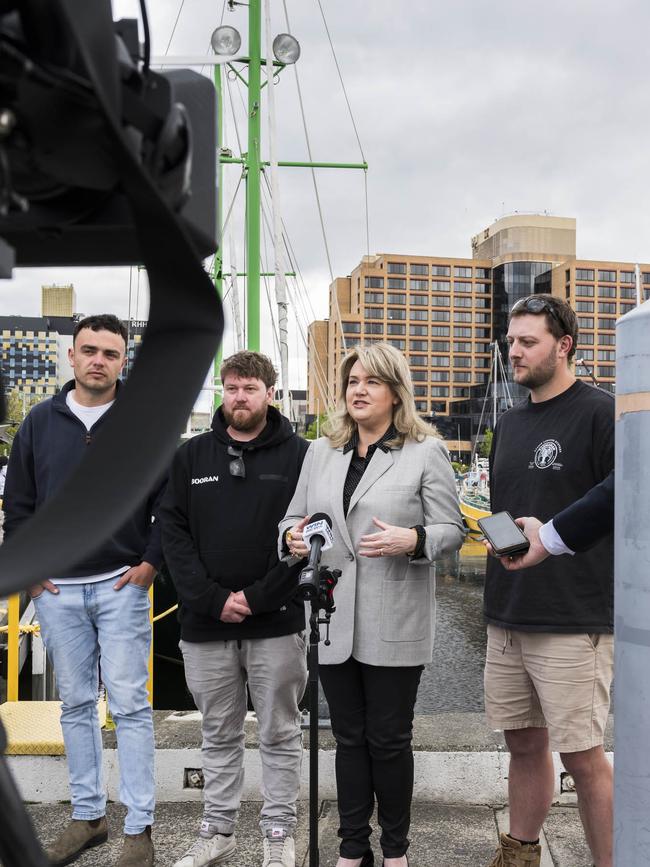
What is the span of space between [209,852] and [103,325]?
2295mm

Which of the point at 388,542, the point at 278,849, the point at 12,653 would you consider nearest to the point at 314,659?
the point at 388,542

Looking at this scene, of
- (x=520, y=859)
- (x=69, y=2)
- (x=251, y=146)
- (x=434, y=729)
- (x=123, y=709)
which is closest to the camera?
(x=69, y=2)

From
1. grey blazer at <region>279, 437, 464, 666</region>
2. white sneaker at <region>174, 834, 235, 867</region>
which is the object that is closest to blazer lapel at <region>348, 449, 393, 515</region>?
grey blazer at <region>279, 437, 464, 666</region>

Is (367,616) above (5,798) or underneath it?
underneath

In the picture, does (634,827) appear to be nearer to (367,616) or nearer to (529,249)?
(367,616)

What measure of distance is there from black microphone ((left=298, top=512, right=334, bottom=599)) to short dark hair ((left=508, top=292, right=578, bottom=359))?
1.16 metres

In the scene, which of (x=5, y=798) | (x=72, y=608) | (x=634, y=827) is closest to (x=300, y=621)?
(x=72, y=608)

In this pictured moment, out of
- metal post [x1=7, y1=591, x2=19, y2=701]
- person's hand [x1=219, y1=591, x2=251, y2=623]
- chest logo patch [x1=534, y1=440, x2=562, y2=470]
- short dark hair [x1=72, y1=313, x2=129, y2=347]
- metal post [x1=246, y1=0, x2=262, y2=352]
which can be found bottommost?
metal post [x1=7, y1=591, x2=19, y2=701]

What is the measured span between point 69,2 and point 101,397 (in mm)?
3099

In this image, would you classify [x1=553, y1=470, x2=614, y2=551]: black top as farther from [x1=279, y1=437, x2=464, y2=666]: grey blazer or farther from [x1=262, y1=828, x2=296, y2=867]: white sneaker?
[x1=262, y1=828, x2=296, y2=867]: white sneaker

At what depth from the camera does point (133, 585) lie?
141 inches

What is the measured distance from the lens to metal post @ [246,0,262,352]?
43.3ft

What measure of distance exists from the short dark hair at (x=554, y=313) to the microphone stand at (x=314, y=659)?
4.29ft

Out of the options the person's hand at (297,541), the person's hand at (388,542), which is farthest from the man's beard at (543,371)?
the person's hand at (297,541)
